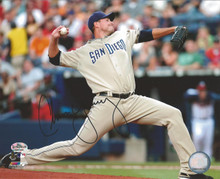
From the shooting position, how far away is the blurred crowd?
10102 millimetres

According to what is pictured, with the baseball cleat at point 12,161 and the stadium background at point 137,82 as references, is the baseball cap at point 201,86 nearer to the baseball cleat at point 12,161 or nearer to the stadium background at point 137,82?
the stadium background at point 137,82

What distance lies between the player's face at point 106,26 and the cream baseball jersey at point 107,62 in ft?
0.26

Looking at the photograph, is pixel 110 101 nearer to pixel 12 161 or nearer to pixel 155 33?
pixel 155 33

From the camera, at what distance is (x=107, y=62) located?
4938 millimetres

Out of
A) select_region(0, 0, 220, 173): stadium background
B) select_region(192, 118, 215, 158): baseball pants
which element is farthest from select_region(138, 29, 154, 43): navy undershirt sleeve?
select_region(192, 118, 215, 158): baseball pants

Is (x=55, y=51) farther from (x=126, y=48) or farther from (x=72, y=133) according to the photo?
(x=72, y=133)

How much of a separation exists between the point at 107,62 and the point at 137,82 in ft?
18.4

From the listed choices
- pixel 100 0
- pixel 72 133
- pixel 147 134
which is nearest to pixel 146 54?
pixel 147 134

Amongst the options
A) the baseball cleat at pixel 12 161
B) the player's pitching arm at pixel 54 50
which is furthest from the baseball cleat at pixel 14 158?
the player's pitching arm at pixel 54 50

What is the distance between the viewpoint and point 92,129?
4.85 metres

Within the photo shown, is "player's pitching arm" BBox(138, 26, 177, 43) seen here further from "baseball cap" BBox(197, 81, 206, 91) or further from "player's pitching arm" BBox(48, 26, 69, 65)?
"baseball cap" BBox(197, 81, 206, 91)

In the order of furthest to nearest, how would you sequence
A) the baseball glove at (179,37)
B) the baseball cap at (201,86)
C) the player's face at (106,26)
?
1. the baseball cap at (201,86)
2. the player's face at (106,26)
3. the baseball glove at (179,37)

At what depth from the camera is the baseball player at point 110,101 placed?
4.83 meters

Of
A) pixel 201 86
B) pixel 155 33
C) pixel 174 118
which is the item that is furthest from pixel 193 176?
pixel 201 86
